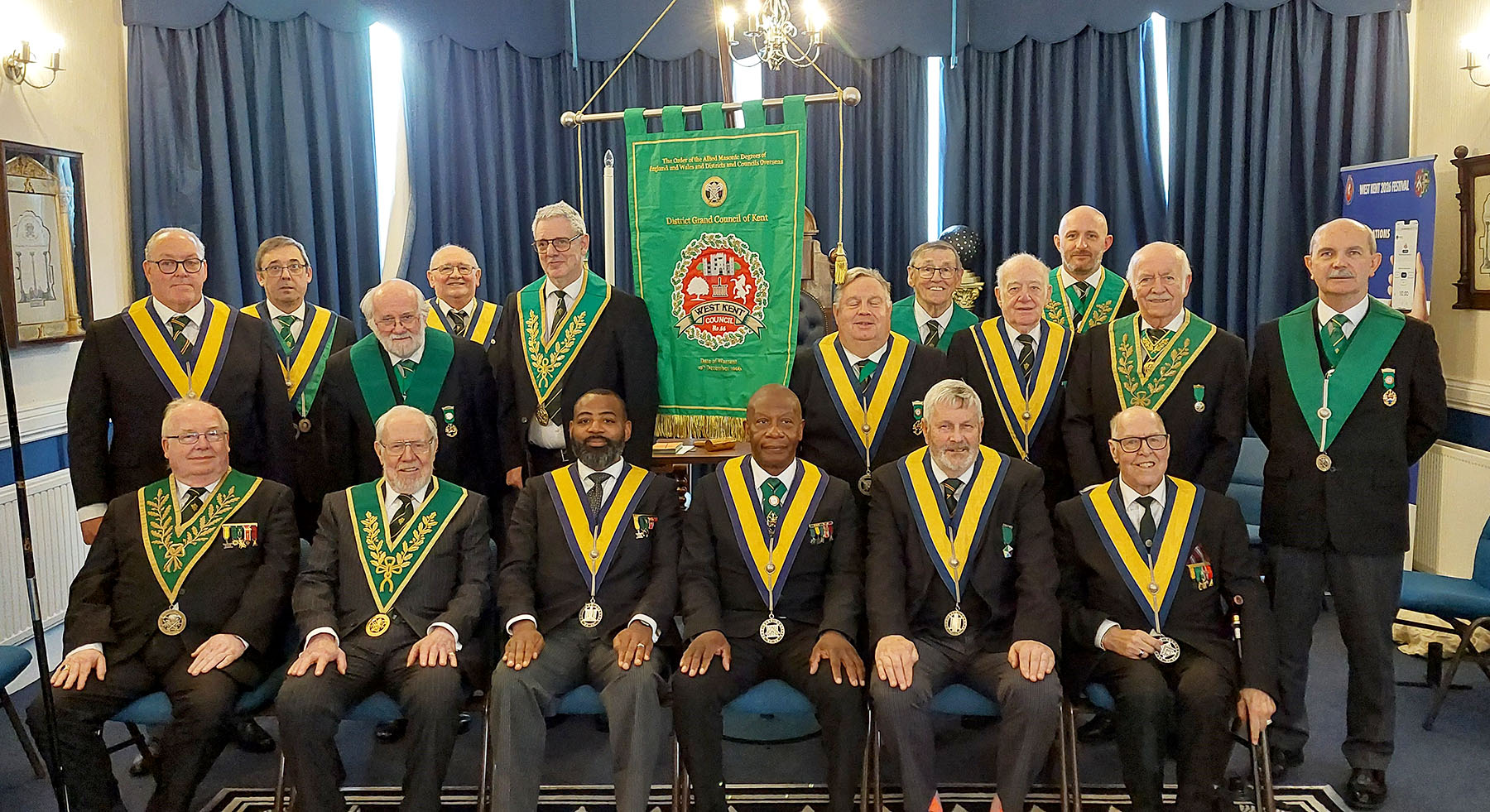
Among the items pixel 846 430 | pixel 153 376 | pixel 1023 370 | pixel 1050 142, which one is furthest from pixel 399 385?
pixel 1050 142

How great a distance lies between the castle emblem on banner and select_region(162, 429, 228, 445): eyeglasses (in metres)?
1.49

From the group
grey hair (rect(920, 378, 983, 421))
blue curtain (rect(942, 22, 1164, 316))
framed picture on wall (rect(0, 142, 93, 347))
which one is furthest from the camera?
blue curtain (rect(942, 22, 1164, 316))

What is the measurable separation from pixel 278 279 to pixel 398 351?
2.36 feet

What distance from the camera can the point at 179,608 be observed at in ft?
10.6

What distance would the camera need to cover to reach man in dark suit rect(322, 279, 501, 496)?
12.0 feet

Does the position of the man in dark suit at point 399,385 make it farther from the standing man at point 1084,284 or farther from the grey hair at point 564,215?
the standing man at point 1084,284

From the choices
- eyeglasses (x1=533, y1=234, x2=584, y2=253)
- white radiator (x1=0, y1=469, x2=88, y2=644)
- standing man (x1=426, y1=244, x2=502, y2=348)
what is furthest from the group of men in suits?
white radiator (x1=0, y1=469, x2=88, y2=644)

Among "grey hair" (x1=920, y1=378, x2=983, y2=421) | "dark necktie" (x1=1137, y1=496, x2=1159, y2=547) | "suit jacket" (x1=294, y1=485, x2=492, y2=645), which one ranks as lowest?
"suit jacket" (x1=294, y1=485, x2=492, y2=645)

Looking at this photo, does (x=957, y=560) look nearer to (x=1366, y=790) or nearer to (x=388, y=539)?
(x=1366, y=790)

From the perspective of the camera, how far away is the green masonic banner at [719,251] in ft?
12.4

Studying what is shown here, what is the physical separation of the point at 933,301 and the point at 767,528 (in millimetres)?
1262

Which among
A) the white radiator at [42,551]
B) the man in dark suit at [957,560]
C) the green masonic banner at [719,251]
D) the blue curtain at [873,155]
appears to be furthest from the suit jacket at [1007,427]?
the white radiator at [42,551]

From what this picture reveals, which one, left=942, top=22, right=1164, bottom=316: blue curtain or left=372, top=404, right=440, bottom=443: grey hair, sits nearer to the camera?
left=372, top=404, right=440, bottom=443: grey hair

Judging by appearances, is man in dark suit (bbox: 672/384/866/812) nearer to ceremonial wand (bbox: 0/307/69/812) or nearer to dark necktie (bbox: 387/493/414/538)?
dark necktie (bbox: 387/493/414/538)
